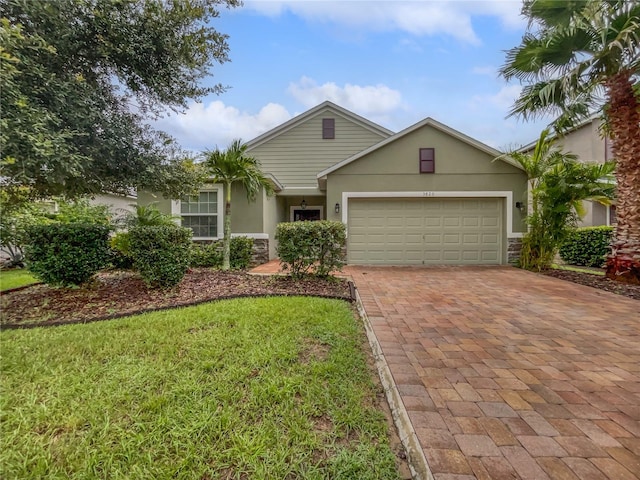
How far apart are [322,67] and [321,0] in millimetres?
4363

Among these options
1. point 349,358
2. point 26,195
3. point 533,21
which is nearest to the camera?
point 349,358

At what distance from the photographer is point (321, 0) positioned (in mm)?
5996

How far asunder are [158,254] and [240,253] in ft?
12.7

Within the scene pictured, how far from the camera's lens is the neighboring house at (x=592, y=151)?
38.1ft

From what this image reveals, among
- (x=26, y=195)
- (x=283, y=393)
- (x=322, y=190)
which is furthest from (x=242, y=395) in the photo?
(x=322, y=190)

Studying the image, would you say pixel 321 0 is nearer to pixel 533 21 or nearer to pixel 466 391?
pixel 533 21

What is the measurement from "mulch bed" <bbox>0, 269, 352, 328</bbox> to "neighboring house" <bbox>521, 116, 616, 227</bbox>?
10.2 metres

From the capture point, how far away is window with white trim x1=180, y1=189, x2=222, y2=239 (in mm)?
10117

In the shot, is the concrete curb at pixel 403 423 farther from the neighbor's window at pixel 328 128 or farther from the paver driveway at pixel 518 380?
the neighbor's window at pixel 328 128

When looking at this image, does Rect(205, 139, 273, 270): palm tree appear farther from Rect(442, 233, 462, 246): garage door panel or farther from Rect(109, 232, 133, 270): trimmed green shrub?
Rect(442, 233, 462, 246): garage door panel

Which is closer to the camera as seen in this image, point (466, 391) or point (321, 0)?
point (466, 391)

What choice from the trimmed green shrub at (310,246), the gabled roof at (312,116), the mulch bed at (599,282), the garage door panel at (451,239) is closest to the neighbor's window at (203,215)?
the trimmed green shrub at (310,246)

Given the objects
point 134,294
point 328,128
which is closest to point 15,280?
point 134,294

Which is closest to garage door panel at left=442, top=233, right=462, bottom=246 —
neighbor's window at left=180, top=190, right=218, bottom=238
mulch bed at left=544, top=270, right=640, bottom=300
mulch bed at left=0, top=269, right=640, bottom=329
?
mulch bed at left=544, top=270, right=640, bottom=300
